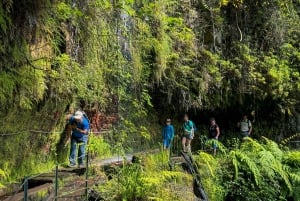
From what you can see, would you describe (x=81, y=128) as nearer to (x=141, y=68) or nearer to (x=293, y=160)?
(x=141, y=68)

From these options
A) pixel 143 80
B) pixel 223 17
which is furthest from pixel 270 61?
pixel 143 80

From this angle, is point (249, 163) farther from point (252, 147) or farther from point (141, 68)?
point (141, 68)

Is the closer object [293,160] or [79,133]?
[293,160]

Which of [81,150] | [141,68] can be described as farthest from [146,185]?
[141,68]

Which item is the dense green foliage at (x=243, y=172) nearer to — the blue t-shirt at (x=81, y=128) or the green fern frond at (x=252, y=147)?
the green fern frond at (x=252, y=147)

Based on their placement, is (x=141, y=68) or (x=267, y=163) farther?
(x=141, y=68)

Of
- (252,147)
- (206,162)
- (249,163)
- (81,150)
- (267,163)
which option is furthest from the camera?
(252,147)

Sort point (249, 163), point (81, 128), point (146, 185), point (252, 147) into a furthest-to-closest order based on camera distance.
Result: point (252, 147) → point (81, 128) → point (249, 163) → point (146, 185)

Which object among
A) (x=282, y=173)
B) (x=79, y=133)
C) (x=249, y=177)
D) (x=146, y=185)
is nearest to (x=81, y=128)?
(x=79, y=133)

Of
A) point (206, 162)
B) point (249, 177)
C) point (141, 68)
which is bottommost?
point (249, 177)

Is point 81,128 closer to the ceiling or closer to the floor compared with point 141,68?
closer to the floor

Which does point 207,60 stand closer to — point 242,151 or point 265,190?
point 242,151

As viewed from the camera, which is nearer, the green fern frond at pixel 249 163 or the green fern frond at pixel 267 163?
the green fern frond at pixel 249 163

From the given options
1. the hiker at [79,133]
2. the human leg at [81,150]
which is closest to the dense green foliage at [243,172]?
the human leg at [81,150]
